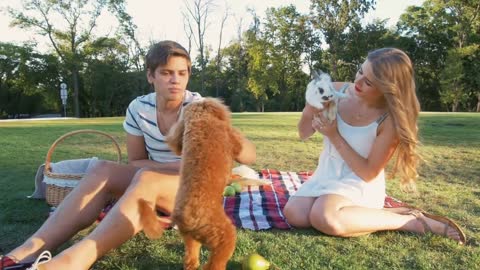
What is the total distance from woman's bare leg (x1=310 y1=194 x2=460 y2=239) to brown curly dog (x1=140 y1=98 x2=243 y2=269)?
106cm

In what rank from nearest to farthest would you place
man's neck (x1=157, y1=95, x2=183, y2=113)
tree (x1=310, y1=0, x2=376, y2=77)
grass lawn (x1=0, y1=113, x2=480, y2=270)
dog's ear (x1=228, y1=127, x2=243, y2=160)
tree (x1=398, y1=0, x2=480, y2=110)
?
1. dog's ear (x1=228, y1=127, x2=243, y2=160)
2. grass lawn (x1=0, y1=113, x2=480, y2=270)
3. man's neck (x1=157, y1=95, x2=183, y2=113)
4. tree (x1=398, y1=0, x2=480, y2=110)
5. tree (x1=310, y1=0, x2=376, y2=77)

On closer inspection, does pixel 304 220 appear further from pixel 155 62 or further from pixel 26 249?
pixel 26 249

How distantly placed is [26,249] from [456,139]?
9.22 metres

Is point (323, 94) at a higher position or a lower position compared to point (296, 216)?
higher

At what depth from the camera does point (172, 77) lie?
284cm

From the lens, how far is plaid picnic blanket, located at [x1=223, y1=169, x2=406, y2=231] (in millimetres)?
3206

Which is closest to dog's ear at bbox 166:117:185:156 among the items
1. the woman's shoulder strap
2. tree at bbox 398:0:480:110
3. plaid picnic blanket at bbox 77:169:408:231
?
plaid picnic blanket at bbox 77:169:408:231

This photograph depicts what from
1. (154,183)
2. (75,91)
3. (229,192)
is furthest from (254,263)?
(75,91)

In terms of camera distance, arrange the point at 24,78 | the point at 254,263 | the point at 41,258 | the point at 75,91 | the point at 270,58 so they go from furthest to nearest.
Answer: the point at 270,58 < the point at 24,78 < the point at 75,91 < the point at 254,263 < the point at 41,258

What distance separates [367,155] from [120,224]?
1.93 meters

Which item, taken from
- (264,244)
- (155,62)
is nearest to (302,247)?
(264,244)

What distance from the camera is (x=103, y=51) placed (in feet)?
119

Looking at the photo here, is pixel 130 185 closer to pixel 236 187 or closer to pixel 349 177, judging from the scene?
pixel 349 177

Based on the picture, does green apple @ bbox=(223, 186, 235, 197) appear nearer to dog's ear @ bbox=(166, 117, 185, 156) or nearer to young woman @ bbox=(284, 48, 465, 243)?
young woman @ bbox=(284, 48, 465, 243)
